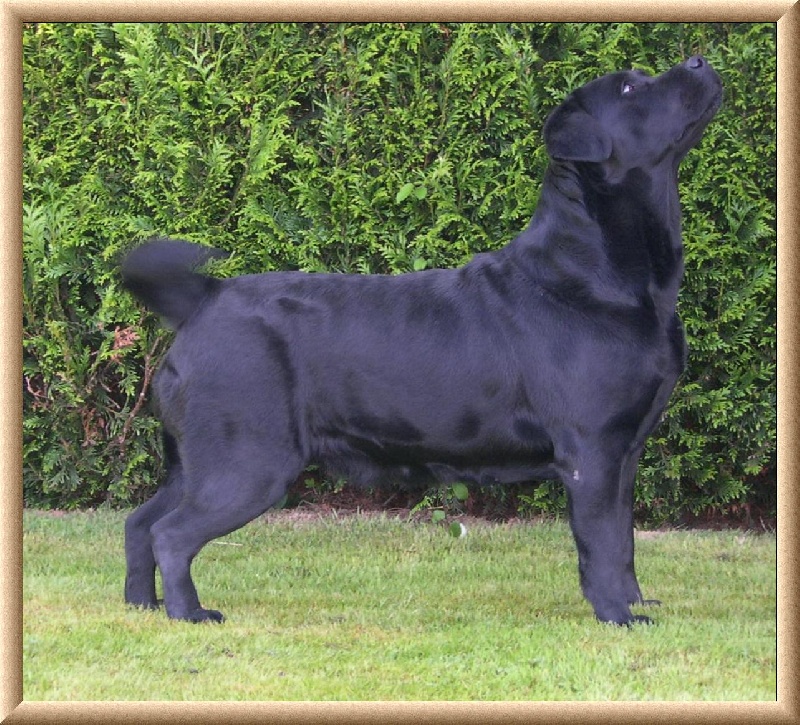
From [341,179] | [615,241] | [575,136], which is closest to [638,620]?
[615,241]

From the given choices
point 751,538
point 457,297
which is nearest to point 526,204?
point 457,297

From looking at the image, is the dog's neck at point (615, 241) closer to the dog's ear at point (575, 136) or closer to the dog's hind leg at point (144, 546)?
the dog's ear at point (575, 136)

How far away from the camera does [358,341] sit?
12.6ft

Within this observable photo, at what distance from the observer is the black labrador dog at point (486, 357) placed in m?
Result: 3.67

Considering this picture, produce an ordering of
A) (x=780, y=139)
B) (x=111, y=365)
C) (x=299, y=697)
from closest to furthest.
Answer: (x=299, y=697) → (x=780, y=139) → (x=111, y=365)

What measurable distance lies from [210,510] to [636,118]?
1.96 meters

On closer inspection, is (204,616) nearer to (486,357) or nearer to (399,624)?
(399,624)

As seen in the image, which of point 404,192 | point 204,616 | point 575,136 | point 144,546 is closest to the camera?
point 575,136

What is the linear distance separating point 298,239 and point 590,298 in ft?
7.33

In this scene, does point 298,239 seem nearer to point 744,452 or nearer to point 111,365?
point 111,365

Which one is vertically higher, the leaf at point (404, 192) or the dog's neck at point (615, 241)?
the leaf at point (404, 192)

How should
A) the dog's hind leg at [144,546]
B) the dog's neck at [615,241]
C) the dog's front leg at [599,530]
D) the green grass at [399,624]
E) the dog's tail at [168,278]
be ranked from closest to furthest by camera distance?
the green grass at [399,624] → the dog's front leg at [599,530] → the dog's neck at [615,241] → the dog's tail at [168,278] → the dog's hind leg at [144,546]

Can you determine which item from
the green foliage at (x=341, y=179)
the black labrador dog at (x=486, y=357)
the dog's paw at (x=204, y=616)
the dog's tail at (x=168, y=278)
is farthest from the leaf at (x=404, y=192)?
the dog's paw at (x=204, y=616)

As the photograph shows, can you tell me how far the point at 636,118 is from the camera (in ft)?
12.2
